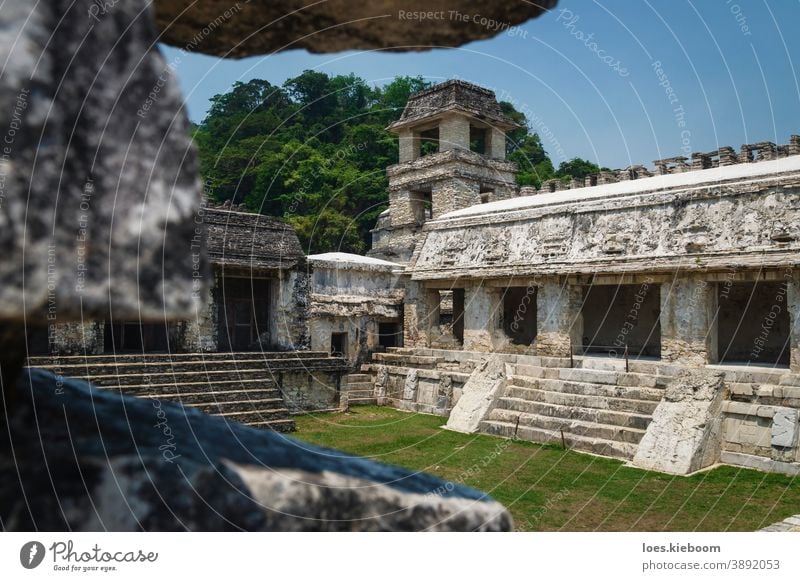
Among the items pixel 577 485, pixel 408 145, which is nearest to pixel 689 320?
pixel 577 485

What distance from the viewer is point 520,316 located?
2014cm

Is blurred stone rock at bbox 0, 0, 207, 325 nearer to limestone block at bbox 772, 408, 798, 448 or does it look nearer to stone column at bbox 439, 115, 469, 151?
limestone block at bbox 772, 408, 798, 448

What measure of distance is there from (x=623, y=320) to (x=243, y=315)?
11.3 meters

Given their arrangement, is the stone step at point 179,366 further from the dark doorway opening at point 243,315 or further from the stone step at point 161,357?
the dark doorway opening at point 243,315

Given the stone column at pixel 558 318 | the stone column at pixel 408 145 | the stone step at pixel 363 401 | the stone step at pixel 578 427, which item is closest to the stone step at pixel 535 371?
the stone column at pixel 558 318

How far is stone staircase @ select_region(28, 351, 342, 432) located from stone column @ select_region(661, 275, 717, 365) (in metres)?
8.51

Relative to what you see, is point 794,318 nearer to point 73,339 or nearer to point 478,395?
point 478,395

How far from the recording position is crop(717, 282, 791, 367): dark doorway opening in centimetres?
1620

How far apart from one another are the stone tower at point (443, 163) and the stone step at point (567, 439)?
1281 cm

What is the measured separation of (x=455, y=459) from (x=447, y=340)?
8.39m

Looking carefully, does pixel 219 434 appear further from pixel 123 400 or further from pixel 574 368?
pixel 574 368

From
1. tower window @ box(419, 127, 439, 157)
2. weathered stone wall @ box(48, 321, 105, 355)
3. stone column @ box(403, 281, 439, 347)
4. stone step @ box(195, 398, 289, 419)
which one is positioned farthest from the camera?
tower window @ box(419, 127, 439, 157)

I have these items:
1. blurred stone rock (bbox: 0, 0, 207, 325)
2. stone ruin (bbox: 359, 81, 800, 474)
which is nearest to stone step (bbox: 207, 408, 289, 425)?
stone ruin (bbox: 359, 81, 800, 474)

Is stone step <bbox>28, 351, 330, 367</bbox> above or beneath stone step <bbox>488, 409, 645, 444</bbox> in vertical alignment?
above
